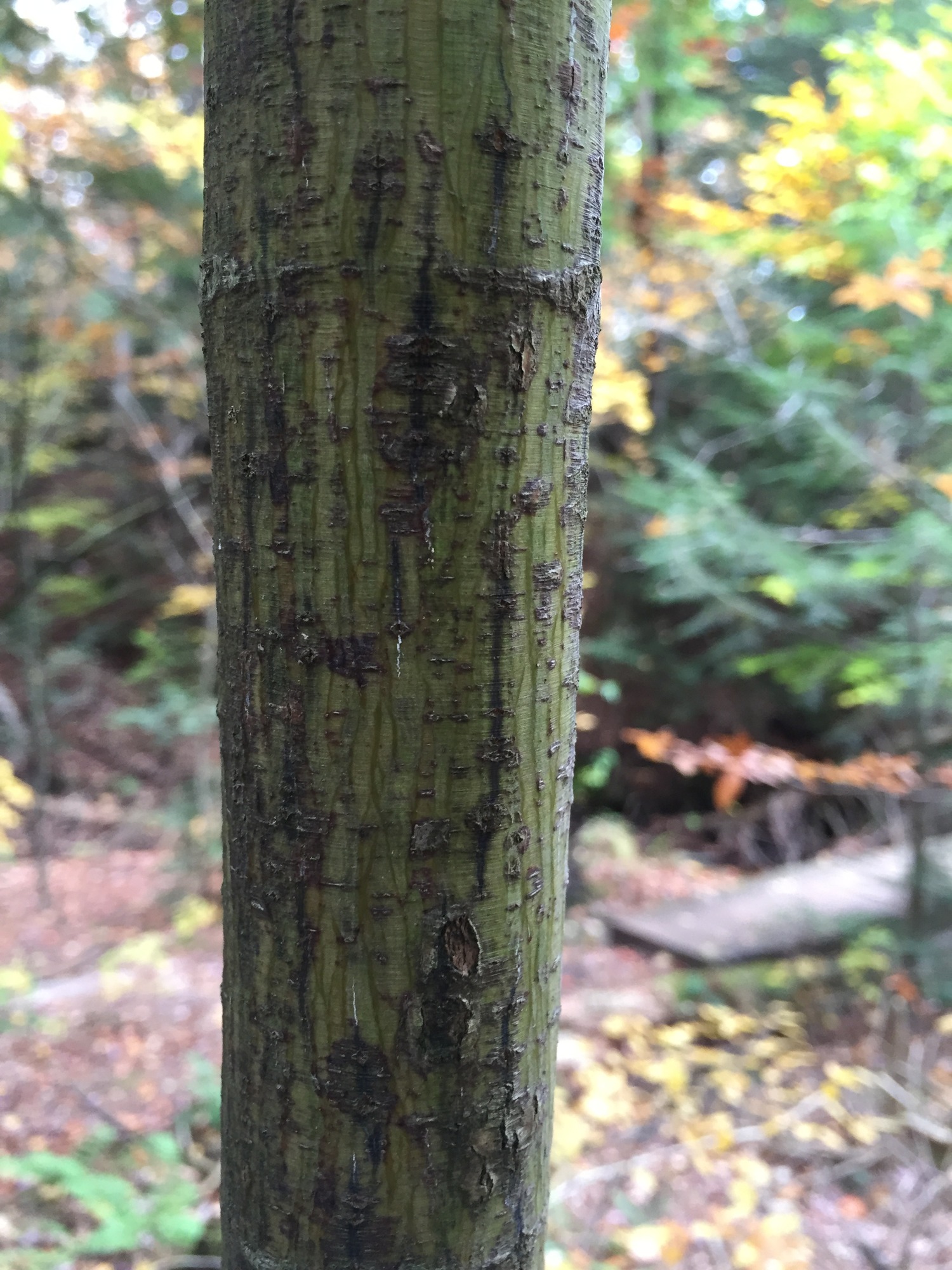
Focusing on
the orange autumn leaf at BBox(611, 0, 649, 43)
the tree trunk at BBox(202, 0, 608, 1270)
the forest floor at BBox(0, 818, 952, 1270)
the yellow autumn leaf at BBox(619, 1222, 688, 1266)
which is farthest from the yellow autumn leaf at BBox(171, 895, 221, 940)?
the orange autumn leaf at BBox(611, 0, 649, 43)

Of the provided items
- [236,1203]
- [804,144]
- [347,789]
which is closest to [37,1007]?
[236,1203]

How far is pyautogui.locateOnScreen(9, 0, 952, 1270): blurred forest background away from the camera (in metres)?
3.25

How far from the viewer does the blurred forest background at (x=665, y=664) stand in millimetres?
3252

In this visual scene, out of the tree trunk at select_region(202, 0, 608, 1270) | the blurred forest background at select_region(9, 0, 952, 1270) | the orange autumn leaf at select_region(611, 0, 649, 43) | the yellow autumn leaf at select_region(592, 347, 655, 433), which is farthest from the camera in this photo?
the yellow autumn leaf at select_region(592, 347, 655, 433)

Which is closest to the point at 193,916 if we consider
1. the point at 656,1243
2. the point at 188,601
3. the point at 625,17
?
the point at 188,601

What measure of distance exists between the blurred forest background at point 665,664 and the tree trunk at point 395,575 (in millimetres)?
2230

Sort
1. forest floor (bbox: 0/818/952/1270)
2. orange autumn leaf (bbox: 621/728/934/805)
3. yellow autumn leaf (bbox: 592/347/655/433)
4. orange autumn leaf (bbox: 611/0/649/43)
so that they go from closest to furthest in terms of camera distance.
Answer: forest floor (bbox: 0/818/952/1270)
orange autumn leaf (bbox: 621/728/934/805)
orange autumn leaf (bbox: 611/0/649/43)
yellow autumn leaf (bbox: 592/347/655/433)

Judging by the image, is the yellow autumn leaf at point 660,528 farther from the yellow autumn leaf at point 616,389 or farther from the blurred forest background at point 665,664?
the yellow autumn leaf at point 616,389

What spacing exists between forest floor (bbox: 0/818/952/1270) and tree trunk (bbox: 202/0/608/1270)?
2.22m

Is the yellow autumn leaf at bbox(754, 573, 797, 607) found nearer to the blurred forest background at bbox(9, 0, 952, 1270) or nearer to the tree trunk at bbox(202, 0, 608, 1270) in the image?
the blurred forest background at bbox(9, 0, 952, 1270)

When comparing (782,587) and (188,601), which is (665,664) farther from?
(188,601)

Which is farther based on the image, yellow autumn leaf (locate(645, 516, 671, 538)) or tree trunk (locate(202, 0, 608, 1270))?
yellow autumn leaf (locate(645, 516, 671, 538))

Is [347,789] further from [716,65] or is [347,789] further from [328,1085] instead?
[716,65]

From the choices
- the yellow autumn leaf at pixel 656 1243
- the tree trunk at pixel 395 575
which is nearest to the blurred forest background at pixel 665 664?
the yellow autumn leaf at pixel 656 1243
